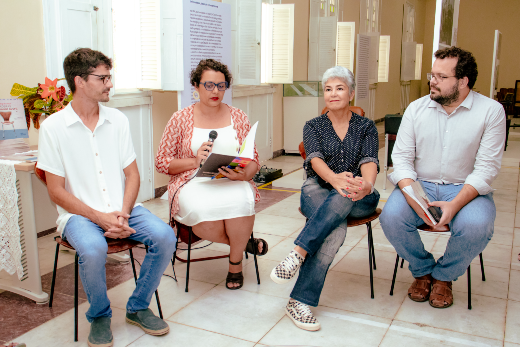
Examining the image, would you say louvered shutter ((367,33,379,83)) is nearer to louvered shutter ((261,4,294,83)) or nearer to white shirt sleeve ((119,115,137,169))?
louvered shutter ((261,4,294,83))

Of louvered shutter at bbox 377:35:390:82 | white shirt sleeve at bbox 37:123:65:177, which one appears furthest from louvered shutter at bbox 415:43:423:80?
white shirt sleeve at bbox 37:123:65:177

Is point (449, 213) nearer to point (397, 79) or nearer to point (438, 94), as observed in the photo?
point (438, 94)

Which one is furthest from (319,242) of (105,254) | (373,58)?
(373,58)

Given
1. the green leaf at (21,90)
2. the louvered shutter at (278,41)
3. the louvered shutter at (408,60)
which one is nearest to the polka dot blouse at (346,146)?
the green leaf at (21,90)

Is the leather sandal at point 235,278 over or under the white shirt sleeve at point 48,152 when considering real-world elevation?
under

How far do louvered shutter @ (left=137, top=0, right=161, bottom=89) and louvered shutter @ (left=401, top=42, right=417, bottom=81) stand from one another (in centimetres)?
1078

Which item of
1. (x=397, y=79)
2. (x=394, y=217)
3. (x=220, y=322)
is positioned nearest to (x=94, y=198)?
(x=220, y=322)

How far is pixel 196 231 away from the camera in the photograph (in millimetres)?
2729

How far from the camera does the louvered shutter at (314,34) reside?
7891mm

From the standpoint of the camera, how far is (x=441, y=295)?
2.60 metres

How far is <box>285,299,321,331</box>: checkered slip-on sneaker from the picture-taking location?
2.34 m

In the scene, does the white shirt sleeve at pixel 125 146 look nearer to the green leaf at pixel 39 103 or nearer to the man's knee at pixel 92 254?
the man's knee at pixel 92 254

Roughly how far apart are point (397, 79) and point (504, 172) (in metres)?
8.11

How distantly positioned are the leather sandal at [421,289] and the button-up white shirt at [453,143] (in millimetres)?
544
